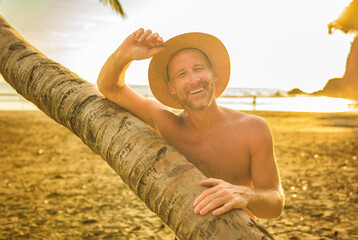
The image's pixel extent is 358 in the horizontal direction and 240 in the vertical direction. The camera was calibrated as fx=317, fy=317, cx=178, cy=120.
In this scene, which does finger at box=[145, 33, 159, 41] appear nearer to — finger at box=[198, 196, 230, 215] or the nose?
the nose

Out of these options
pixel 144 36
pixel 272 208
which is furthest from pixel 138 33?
pixel 272 208

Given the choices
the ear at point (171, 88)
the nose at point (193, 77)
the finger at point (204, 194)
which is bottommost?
the finger at point (204, 194)

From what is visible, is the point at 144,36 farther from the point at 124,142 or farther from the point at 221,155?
the point at 221,155

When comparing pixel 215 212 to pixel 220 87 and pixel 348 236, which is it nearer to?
pixel 220 87

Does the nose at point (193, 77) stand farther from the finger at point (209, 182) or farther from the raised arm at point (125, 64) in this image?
the finger at point (209, 182)

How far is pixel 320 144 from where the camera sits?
33.7ft

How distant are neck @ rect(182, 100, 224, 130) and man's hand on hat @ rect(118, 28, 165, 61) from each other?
78 cm

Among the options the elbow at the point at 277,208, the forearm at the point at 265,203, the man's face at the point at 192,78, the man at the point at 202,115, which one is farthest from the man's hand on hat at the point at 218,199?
the man's face at the point at 192,78

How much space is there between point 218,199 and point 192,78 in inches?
46.2

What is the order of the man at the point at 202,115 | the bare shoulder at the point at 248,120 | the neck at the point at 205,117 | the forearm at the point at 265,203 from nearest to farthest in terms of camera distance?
the forearm at the point at 265,203 < the man at the point at 202,115 < the bare shoulder at the point at 248,120 < the neck at the point at 205,117

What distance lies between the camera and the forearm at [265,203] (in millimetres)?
1449

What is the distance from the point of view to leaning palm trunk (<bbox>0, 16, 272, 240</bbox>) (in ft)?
3.68

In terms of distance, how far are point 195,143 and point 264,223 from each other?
2862 mm

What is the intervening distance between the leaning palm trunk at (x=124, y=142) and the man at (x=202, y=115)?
0.26m
